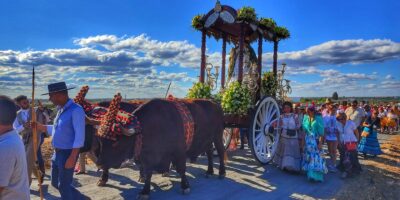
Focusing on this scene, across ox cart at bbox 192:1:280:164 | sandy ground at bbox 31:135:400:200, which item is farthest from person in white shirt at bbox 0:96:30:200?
ox cart at bbox 192:1:280:164

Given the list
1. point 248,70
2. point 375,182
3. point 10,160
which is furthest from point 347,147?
point 10,160

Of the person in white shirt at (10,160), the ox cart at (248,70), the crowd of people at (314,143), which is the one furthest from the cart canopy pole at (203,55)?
the person in white shirt at (10,160)

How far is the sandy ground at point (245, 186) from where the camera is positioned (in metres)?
5.94

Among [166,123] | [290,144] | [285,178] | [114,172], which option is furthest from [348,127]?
[114,172]

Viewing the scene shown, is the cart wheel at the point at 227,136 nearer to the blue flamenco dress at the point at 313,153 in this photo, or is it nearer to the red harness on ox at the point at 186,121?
the blue flamenco dress at the point at 313,153

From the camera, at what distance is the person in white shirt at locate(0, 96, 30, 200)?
2.25 meters

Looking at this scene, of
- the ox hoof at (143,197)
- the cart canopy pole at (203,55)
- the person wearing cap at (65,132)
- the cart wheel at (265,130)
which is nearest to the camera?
the person wearing cap at (65,132)

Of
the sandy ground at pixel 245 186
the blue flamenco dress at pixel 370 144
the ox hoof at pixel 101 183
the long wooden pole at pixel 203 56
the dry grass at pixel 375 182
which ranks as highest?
the long wooden pole at pixel 203 56

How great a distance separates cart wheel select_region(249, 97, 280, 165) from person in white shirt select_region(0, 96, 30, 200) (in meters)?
6.05

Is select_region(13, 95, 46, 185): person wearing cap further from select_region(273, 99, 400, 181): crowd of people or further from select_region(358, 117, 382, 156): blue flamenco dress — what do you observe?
select_region(358, 117, 382, 156): blue flamenco dress

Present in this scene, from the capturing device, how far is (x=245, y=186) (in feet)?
21.7

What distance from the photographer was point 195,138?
6684mm

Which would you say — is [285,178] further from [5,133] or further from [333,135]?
[5,133]

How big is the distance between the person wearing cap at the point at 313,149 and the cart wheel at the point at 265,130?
30.3 inches
